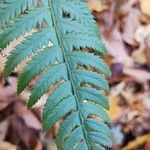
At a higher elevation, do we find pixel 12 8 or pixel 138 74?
pixel 12 8

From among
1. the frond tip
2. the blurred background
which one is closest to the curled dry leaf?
the blurred background

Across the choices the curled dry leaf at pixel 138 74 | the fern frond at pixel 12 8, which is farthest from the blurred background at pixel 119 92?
the fern frond at pixel 12 8

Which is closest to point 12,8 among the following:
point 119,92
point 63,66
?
point 63,66

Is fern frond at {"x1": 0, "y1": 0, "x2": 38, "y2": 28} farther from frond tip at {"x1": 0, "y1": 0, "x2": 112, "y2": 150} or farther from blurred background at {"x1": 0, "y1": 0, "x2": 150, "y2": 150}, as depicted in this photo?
blurred background at {"x1": 0, "y1": 0, "x2": 150, "y2": 150}

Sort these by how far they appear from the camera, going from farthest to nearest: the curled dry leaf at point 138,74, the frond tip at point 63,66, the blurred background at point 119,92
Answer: the curled dry leaf at point 138,74, the blurred background at point 119,92, the frond tip at point 63,66

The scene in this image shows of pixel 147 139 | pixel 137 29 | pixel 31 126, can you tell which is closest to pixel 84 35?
pixel 31 126

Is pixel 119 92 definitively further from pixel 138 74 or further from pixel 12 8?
pixel 12 8

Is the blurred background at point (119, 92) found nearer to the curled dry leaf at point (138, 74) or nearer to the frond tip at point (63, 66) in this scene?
the curled dry leaf at point (138, 74)
